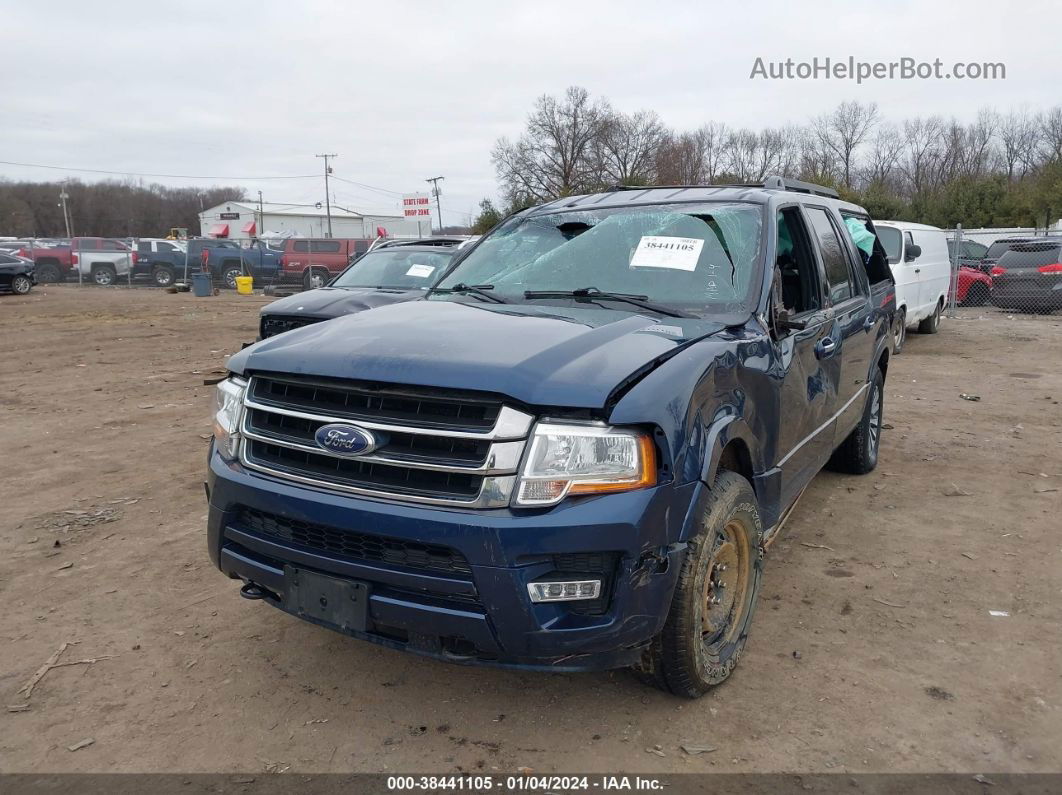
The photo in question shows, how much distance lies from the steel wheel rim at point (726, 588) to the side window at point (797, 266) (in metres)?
1.35

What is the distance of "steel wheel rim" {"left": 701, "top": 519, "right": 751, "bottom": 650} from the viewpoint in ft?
9.65

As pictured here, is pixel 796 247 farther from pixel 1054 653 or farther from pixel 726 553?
pixel 1054 653

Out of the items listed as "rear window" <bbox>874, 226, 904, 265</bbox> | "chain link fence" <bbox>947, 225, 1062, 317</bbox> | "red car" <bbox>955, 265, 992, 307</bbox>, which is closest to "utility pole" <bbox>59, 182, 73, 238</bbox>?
"red car" <bbox>955, 265, 992, 307</bbox>

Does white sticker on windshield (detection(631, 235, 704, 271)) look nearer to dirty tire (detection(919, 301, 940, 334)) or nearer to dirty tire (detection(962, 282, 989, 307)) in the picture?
dirty tire (detection(919, 301, 940, 334))

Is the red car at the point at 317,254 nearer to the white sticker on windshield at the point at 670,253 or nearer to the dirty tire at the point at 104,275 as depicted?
the dirty tire at the point at 104,275

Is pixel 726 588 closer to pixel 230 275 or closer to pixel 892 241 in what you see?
pixel 892 241

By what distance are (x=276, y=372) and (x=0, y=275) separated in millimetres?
27156

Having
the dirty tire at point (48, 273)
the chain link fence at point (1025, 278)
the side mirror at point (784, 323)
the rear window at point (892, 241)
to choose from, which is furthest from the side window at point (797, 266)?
the dirty tire at point (48, 273)

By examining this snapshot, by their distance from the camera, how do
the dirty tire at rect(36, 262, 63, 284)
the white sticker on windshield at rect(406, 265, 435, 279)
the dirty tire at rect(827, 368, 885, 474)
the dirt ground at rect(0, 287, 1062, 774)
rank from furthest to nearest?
1. the dirty tire at rect(36, 262, 63, 284)
2. the white sticker on windshield at rect(406, 265, 435, 279)
3. the dirty tire at rect(827, 368, 885, 474)
4. the dirt ground at rect(0, 287, 1062, 774)

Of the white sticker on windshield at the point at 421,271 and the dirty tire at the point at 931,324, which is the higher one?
the white sticker on windshield at the point at 421,271

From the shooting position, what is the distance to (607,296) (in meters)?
3.51

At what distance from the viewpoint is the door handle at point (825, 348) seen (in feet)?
Result: 13.2

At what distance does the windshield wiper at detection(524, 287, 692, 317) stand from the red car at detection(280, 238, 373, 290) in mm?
26910

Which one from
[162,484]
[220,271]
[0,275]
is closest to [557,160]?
[220,271]
